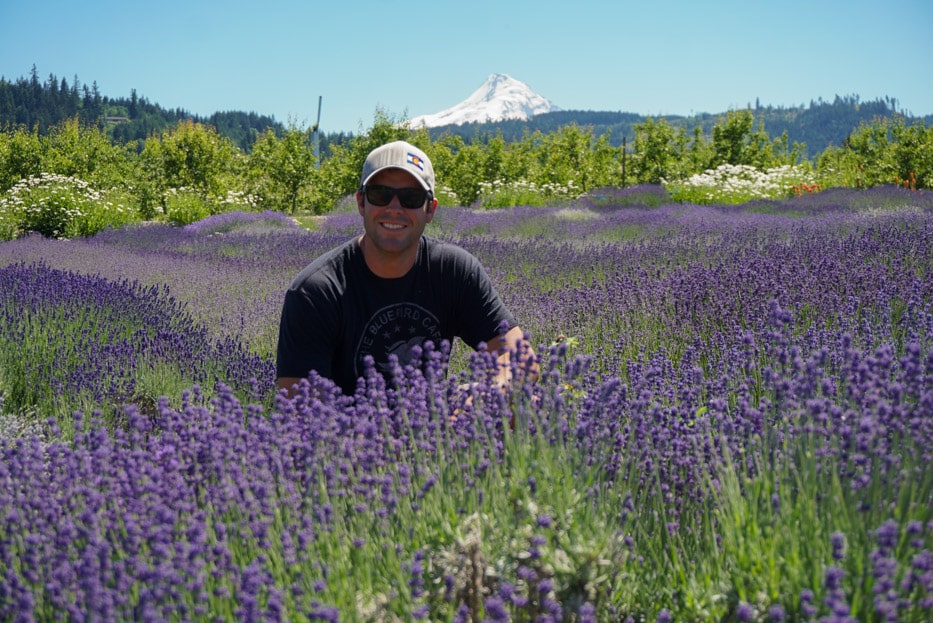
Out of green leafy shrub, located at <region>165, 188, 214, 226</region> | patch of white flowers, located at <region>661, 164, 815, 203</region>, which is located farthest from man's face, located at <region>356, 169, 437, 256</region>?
patch of white flowers, located at <region>661, 164, 815, 203</region>

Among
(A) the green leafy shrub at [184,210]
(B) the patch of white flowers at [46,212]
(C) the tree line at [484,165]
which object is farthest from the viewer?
(C) the tree line at [484,165]

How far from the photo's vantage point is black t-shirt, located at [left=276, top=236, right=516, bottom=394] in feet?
9.09

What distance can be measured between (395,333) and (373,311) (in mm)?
131

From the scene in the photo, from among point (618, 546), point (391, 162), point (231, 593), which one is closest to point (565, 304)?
point (391, 162)

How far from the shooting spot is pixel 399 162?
9.00 feet

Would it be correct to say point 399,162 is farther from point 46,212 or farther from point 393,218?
point 46,212

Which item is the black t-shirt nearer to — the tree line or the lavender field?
the lavender field

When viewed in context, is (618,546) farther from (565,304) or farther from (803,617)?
(565,304)

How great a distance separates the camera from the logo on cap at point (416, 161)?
9.09ft

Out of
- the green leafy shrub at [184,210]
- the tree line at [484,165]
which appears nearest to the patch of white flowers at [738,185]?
the tree line at [484,165]

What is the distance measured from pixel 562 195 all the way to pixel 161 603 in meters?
20.4

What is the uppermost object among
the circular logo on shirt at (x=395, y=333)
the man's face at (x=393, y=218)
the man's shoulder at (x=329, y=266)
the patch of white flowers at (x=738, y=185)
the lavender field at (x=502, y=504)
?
the patch of white flowers at (x=738, y=185)

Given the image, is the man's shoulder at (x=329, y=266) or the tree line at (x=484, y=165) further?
the tree line at (x=484, y=165)

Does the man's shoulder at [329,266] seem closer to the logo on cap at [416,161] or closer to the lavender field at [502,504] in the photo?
the logo on cap at [416,161]
